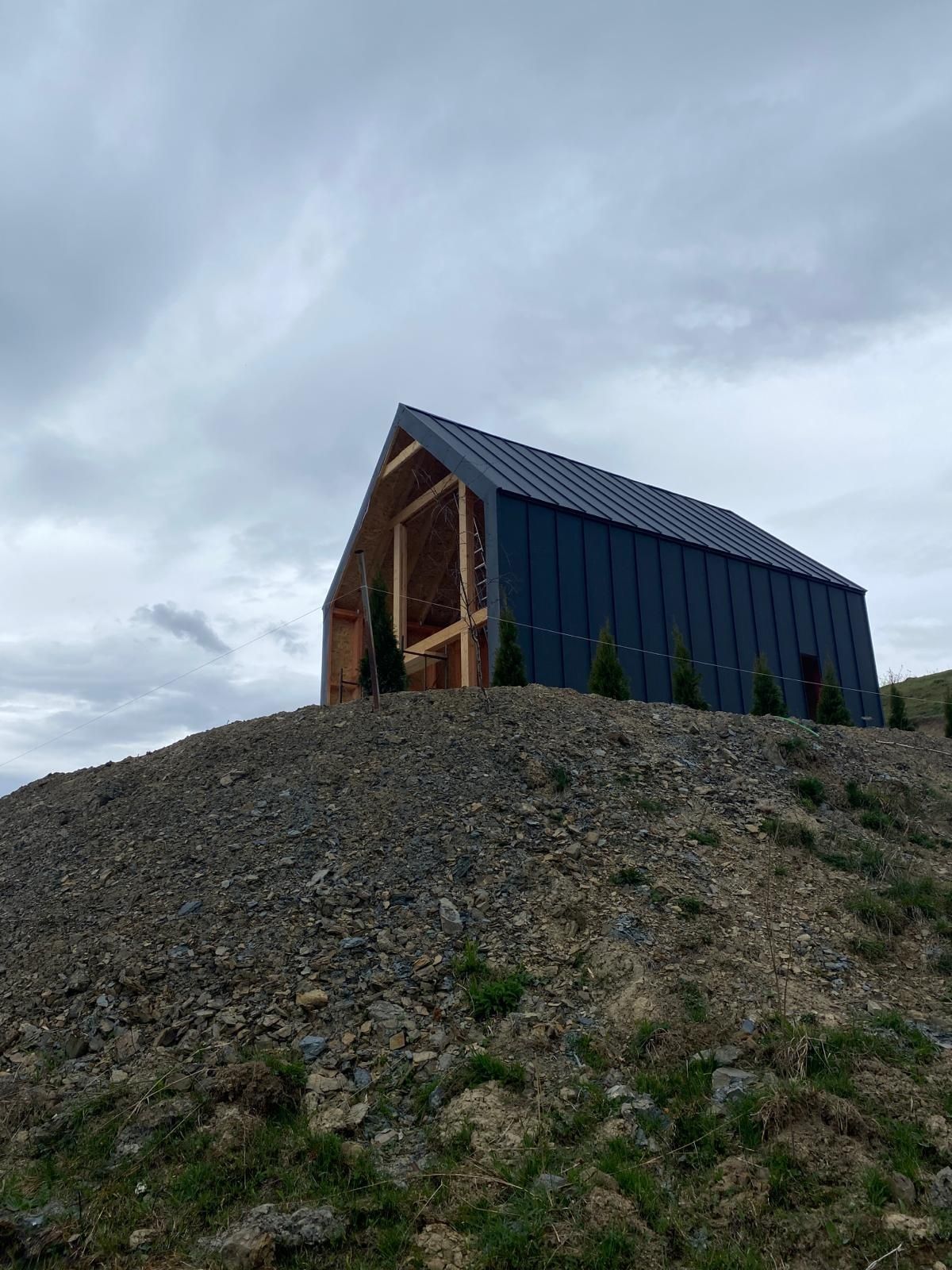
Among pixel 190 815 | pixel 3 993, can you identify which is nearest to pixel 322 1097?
pixel 3 993

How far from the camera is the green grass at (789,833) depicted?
11398 mm

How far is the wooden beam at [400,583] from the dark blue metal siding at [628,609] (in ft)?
17.8

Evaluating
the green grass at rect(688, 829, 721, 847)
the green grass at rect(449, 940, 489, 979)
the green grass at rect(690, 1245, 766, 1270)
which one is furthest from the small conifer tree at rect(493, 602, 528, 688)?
the green grass at rect(690, 1245, 766, 1270)

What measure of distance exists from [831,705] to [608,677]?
6.88 meters

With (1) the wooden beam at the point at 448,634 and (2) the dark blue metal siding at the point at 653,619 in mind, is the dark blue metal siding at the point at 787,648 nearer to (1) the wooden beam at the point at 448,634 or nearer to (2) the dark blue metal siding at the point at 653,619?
(2) the dark blue metal siding at the point at 653,619

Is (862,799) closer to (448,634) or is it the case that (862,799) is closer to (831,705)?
(831,705)

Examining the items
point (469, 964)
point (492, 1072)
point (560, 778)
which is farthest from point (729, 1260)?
point (560, 778)

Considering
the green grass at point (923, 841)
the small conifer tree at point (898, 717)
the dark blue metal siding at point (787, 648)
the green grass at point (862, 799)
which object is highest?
the dark blue metal siding at point (787, 648)

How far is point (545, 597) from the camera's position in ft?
67.1

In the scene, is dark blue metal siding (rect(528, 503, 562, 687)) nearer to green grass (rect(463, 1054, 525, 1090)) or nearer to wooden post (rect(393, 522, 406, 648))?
wooden post (rect(393, 522, 406, 648))

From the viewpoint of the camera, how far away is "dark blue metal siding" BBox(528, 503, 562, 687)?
19.9m

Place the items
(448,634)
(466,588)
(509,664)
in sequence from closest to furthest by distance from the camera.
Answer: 1. (509,664)
2. (466,588)
3. (448,634)

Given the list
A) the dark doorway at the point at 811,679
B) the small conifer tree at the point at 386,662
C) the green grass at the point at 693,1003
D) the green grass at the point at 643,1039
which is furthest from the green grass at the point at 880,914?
the dark doorway at the point at 811,679

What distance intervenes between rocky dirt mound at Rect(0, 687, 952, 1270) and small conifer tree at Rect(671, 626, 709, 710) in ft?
16.9
